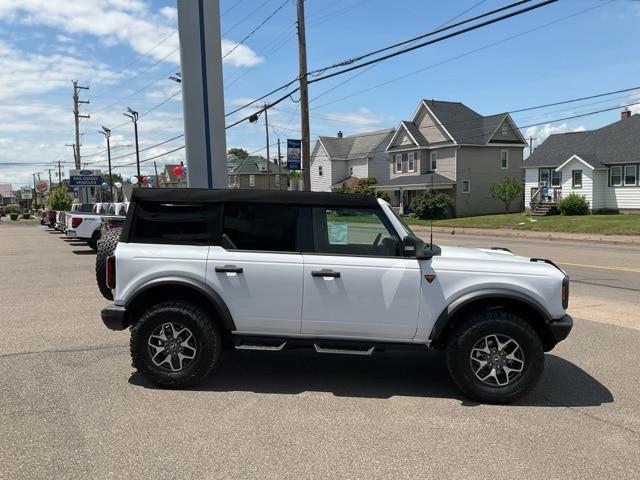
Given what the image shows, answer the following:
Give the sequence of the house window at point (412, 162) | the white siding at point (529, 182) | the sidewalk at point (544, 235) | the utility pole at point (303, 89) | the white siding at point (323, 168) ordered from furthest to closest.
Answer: the white siding at point (323, 168) → the house window at point (412, 162) → the white siding at point (529, 182) → the sidewalk at point (544, 235) → the utility pole at point (303, 89)

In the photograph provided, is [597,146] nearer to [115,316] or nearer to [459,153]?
[459,153]

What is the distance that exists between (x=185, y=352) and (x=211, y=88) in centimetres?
617

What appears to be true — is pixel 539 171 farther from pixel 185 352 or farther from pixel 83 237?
pixel 185 352

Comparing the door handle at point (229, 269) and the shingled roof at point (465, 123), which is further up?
the shingled roof at point (465, 123)

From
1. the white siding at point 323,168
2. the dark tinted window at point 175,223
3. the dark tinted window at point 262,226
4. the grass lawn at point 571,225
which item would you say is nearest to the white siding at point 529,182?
the grass lawn at point 571,225

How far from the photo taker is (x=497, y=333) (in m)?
4.82

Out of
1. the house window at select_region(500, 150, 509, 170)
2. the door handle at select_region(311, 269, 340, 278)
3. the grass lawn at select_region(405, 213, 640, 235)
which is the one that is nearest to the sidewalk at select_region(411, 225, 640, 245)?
the grass lawn at select_region(405, 213, 640, 235)

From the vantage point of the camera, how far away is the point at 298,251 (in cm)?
509

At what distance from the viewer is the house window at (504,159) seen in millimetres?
48094

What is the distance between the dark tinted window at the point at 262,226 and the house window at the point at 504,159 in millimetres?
46027

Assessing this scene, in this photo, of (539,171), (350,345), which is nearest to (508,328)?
(350,345)

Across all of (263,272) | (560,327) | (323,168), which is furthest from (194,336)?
(323,168)

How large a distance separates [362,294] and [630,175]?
36.7 metres

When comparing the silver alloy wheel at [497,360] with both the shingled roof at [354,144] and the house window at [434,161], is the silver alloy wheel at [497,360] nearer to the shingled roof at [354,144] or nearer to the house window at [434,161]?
the house window at [434,161]
